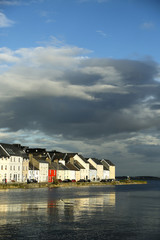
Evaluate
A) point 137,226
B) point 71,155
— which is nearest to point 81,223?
point 137,226

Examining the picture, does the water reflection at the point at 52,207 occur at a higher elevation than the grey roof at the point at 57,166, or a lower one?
lower

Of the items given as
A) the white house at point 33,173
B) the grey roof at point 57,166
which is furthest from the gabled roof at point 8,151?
the grey roof at point 57,166

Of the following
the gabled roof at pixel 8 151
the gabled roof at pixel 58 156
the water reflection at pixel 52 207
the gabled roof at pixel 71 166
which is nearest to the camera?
the water reflection at pixel 52 207

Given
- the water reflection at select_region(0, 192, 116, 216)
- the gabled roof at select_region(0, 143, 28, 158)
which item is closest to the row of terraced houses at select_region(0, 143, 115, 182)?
the gabled roof at select_region(0, 143, 28, 158)

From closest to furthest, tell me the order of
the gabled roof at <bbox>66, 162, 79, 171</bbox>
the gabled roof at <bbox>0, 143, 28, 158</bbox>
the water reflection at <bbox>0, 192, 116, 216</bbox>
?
1. the water reflection at <bbox>0, 192, 116, 216</bbox>
2. the gabled roof at <bbox>0, 143, 28, 158</bbox>
3. the gabled roof at <bbox>66, 162, 79, 171</bbox>

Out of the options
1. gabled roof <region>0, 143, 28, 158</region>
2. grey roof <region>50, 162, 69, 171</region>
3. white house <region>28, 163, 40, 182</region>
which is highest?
gabled roof <region>0, 143, 28, 158</region>

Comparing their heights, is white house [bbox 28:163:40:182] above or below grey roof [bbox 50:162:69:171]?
below

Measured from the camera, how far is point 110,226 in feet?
109

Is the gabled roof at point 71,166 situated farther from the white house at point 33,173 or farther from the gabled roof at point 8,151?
the gabled roof at point 8,151

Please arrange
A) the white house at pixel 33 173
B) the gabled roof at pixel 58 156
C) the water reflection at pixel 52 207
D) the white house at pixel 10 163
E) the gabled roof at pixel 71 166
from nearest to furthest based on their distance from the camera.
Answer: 1. the water reflection at pixel 52 207
2. the white house at pixel 10 163
3. the white house at pixel 33 173
4. the gabled roof at pixel 71 166
5. the gabled roof at pixel 58 156

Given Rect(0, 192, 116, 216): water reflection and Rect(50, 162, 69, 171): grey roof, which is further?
Rect(50, 162, 69, 171): grey roof

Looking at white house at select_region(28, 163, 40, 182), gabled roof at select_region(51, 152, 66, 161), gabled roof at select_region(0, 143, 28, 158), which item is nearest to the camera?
gabled roof at select_region(0, 143, 28, 158)

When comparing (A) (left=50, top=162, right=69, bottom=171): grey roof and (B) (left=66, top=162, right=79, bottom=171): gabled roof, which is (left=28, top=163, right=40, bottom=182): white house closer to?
(A) (left=50, top=162, right=69, bottom=171): grey roof

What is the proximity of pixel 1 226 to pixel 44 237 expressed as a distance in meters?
5.18
